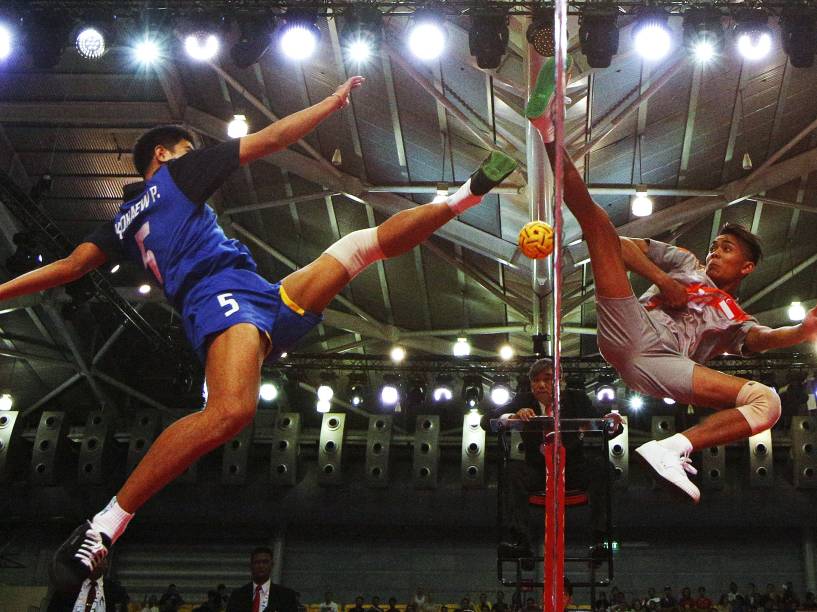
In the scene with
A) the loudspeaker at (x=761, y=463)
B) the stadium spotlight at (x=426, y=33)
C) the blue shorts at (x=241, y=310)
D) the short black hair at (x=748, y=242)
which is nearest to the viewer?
the blue shorts at (x=241, y=310)

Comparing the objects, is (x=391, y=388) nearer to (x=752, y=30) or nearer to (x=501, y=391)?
(x=501, y=391)

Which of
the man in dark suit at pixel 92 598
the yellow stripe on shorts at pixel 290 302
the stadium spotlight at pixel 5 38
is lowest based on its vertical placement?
the man in dark suit at pixel 92 598

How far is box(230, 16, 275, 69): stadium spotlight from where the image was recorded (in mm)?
8422

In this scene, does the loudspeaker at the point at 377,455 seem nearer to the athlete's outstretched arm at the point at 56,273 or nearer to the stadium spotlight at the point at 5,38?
the stadium spotlight at the point at 5,38

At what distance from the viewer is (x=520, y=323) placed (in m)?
15.6

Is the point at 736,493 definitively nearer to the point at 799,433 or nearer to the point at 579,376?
the point at 799,433

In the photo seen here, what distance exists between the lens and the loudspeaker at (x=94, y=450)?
1453 centimetres

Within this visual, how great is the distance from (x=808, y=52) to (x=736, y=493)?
8.14 m

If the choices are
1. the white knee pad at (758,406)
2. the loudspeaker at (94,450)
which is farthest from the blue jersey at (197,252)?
the loudspeaker at (94,450)

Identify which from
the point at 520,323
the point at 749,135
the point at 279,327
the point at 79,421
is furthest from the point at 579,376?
the point at 279,327

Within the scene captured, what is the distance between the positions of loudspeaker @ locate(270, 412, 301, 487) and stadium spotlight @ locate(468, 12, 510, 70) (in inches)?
318

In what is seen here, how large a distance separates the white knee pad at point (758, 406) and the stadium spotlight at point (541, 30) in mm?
5054

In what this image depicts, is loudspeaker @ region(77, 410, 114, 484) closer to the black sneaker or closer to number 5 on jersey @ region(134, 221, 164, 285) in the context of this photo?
number 5 on jersey @ region(134, 221, 164, 285)

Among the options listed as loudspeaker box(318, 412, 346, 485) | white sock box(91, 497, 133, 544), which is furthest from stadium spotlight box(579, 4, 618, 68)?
loudspeaker box(318, 412, 346, 485)
